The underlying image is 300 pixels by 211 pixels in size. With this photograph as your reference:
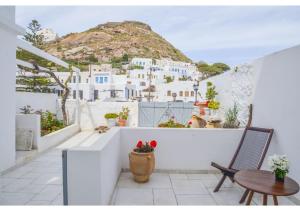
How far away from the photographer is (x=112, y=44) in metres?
54.1

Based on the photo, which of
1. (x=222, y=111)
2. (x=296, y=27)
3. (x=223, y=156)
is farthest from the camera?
(x=222, y=111)

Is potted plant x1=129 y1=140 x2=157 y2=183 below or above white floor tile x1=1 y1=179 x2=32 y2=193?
above

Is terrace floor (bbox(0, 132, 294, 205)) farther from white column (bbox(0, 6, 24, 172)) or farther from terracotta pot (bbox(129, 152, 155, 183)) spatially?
white column (bbox(0, 6, 24, 172))

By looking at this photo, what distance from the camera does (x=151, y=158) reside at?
374cm

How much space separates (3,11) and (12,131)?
2133 mm

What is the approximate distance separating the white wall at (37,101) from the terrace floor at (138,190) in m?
Result: 4.19

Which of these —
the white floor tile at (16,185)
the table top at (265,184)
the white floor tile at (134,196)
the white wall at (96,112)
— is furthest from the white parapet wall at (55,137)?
the table top at (265,184)

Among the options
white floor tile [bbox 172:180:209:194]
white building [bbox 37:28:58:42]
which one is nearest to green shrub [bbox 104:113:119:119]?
white floor tile [bbox 172:180:209:194]

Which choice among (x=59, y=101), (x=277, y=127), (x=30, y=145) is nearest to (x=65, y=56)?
(x=59, y=101)

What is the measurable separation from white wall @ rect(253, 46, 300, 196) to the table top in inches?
26.2

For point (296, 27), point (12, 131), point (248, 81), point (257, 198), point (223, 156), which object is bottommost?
point (257, 198)

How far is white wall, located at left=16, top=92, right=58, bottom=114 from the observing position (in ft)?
26.2

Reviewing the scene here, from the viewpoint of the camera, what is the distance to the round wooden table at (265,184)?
2357 mm

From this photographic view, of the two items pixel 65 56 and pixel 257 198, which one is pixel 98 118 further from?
pixel 65 56
